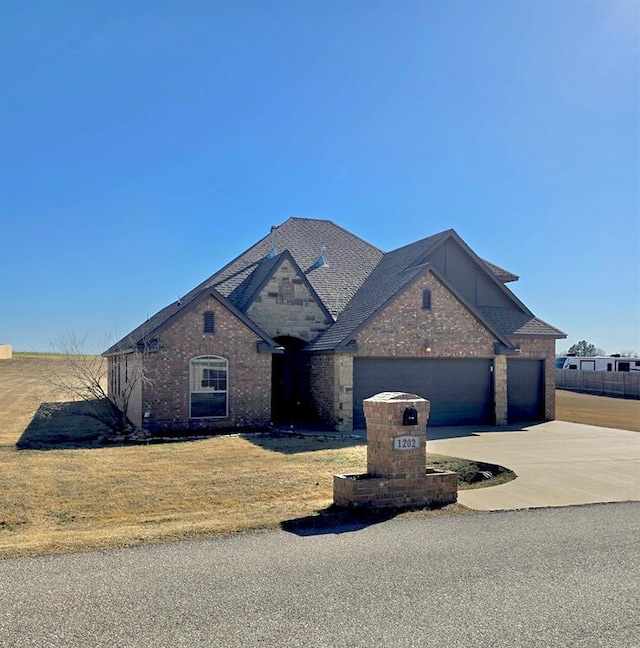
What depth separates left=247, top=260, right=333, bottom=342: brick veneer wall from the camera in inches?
875

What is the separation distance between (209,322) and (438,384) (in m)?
8.13

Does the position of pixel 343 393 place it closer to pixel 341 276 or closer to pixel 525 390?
pixel 341 276

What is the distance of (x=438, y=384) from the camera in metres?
21.6

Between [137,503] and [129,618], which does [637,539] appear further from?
[137,503]

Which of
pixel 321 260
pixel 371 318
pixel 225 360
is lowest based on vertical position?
pixel 225 360

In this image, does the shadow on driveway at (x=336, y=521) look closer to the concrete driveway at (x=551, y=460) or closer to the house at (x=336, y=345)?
the concrete driveway at (x=551, y=460)

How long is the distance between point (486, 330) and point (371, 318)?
4.53 metres

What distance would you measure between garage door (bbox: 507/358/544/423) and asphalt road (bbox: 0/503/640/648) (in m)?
16.0

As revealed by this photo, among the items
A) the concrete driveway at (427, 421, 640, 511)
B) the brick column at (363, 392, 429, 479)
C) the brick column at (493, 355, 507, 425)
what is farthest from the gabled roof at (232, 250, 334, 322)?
the brick column at (363, 392, 429, 479)

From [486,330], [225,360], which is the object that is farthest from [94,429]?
[486,330]

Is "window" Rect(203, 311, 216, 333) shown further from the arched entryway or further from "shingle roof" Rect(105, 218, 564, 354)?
the arched entryway

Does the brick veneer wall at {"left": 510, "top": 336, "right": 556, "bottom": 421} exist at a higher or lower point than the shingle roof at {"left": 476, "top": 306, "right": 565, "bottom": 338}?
lower

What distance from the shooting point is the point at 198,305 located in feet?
62.1

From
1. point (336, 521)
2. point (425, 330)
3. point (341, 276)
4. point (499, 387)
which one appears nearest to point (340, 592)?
point (336, 521)
